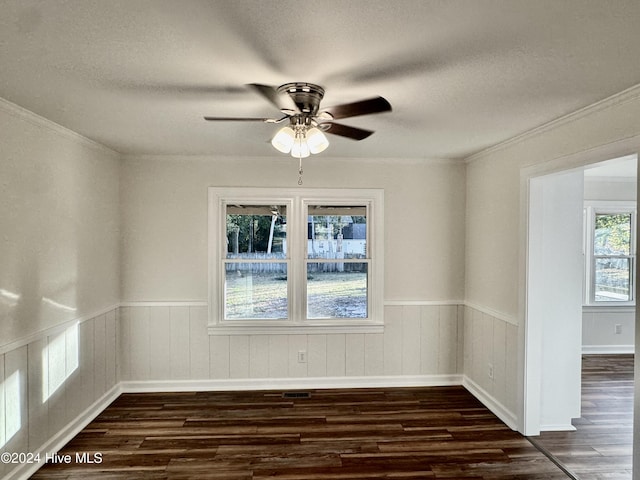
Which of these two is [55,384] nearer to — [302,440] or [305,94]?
[302,440]

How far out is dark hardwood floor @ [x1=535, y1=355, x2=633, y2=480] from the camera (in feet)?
9.34

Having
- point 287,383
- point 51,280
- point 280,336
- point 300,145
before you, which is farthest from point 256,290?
point 300,145

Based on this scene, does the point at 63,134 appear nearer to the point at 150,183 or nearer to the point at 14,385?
the point at 150,183

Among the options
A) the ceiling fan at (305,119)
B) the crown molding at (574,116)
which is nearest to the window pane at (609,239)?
the crown molding at (574,116)

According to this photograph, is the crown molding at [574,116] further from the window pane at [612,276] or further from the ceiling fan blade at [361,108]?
the window pane at [612,276]

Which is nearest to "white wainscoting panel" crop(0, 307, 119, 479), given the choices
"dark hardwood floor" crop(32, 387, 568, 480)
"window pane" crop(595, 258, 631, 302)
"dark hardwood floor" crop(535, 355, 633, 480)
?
"dark hardwood floor" crop(32, 387, 568, 480)

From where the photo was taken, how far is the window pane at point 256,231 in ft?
14.1

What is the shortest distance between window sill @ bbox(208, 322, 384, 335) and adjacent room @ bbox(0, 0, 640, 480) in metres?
0.02

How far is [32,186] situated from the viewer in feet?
8.98

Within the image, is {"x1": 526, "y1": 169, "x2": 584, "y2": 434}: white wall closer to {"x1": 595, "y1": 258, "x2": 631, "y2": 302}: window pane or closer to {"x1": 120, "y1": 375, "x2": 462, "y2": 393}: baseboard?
{"x1": 120, "y1": 375, "x2": 462, "y2": 393}: baseboard

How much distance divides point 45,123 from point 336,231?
2.75 metres

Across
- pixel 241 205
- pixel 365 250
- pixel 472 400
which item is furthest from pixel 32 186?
pixel 472 400

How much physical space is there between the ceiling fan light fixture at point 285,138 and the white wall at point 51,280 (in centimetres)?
176

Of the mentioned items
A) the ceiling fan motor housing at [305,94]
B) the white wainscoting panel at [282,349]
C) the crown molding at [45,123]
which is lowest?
the white wainscoting panel at [282,349]
